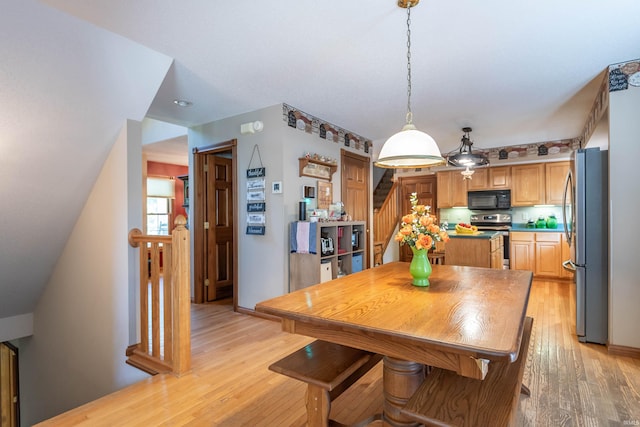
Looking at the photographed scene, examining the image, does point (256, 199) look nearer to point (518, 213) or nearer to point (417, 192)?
point (417, 192)

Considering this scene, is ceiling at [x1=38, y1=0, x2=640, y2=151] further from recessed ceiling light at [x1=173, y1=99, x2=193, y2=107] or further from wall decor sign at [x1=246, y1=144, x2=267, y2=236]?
wall decor sign at [x1=246, y1=144, x2=267, y2=236]

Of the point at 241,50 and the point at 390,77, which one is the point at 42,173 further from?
the point at 390,77

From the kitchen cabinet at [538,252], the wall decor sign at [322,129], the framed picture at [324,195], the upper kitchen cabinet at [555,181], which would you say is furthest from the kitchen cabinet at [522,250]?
the framed picture at [324,195]

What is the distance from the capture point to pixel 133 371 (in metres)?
2.81

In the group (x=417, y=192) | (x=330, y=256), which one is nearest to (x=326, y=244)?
(x=330, y=256)

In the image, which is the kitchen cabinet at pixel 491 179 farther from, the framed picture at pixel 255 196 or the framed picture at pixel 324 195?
the framed picture at pixel 255 196

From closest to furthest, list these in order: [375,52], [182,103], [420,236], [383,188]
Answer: [420,236] < [375,52] < [182,103] < [383,188]

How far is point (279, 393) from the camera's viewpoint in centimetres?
226

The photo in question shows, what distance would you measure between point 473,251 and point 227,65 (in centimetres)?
383

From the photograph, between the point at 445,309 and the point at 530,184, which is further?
the point at 530,184

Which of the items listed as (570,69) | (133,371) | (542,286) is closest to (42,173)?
(133,371)

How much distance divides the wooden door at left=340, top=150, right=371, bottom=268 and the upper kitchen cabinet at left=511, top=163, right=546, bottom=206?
2763mm

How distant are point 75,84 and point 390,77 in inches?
98.7

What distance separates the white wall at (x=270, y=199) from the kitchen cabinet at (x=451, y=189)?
3489 mm
